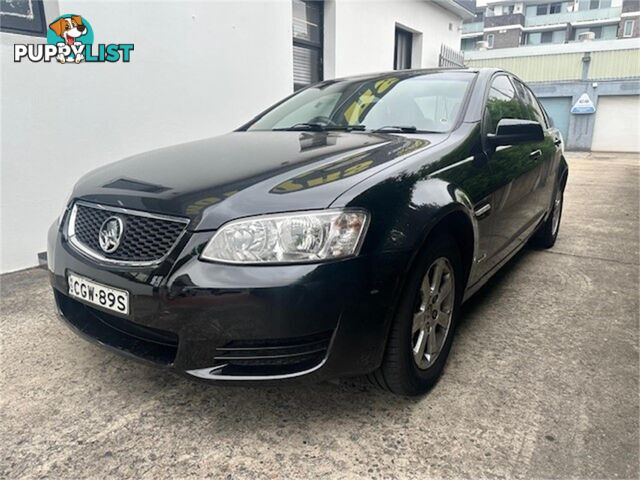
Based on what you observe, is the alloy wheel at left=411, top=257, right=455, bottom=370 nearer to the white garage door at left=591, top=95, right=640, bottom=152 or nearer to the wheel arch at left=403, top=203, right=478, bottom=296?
the wheel arch at left=403, top=203, right=478, bottom=296

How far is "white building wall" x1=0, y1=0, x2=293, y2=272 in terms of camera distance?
378 centimetres

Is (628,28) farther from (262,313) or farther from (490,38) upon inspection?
(262,313)

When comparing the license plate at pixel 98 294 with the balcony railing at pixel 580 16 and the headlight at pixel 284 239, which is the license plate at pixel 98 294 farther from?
the balcony railing at pixel 580 16

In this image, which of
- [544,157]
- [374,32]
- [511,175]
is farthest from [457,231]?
[374,32]

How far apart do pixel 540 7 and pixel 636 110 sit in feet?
105

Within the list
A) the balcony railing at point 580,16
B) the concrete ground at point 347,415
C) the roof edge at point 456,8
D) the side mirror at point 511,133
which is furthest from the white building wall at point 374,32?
the balcony railing at point 580,16

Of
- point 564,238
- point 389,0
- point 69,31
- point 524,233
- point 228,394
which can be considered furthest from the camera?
point 389,0

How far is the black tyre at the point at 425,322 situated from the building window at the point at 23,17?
3.53 meters

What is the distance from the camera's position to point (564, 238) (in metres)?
5.08

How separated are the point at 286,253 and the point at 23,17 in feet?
11.2

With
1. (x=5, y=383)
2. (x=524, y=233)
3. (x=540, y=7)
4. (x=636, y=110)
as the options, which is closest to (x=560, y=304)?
(x=524, y=233)

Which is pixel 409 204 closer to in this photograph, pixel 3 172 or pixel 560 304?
pixel 560 304

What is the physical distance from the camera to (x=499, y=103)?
3.04 m

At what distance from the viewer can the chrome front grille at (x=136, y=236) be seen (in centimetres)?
175
